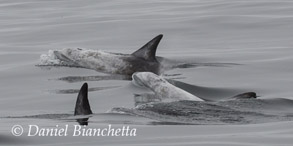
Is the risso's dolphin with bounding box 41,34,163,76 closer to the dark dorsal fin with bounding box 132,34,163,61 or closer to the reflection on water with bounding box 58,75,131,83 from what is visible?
the dark dorsal fin with bounding box 132,34,163,61

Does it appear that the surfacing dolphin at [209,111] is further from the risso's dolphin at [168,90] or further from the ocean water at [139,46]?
the risso's dolphin at [168,90]

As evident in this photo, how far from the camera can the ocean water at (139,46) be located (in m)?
11.0

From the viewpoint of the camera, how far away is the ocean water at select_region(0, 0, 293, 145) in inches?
435

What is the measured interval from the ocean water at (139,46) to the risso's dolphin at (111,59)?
37 cm

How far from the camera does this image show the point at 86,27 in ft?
80.7

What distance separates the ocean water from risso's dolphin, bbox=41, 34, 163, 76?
37 centimetres

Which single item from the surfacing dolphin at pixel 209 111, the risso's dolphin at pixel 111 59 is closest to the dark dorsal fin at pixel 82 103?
the surfacing dolphin at pixel 209 111

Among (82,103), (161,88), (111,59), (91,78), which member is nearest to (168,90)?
(161,88)

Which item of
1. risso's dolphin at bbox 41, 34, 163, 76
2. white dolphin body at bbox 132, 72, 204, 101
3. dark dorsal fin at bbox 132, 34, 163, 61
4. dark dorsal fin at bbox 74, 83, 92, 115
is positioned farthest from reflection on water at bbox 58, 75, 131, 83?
dark dorsal fin at bbox 74, 83, 92, 115

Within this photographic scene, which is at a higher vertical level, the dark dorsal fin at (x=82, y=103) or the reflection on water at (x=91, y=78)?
the reflection on water at (x=91, y=78)

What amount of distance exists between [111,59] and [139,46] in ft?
9.17

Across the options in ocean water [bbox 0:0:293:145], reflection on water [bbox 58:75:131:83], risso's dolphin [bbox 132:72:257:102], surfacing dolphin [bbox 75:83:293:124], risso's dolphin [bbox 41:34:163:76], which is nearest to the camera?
ocean water [bbox 0:0:293:145]

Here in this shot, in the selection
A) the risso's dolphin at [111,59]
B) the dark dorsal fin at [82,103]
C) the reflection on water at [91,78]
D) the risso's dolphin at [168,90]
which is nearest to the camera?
the dark dorsal fin at [82,103]

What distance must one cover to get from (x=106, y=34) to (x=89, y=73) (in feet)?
18.2
